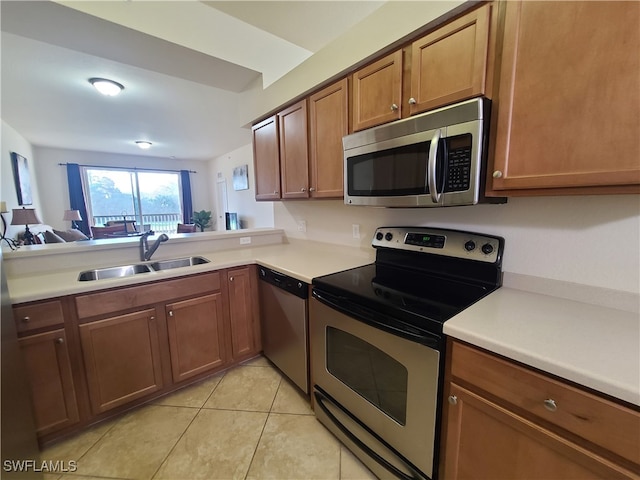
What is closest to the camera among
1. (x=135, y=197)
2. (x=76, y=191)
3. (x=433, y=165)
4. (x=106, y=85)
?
(x=433, y=165)

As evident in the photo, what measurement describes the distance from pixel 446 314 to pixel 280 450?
1.19 meters

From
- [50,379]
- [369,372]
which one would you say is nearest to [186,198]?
[50,379]

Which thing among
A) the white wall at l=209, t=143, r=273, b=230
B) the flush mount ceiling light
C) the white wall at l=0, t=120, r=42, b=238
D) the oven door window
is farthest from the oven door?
the white wall at l=0, t=120, r=42, b=238

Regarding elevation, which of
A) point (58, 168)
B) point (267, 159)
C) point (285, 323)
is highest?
point (58, 168)

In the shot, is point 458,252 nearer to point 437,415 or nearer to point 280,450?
point 437,415

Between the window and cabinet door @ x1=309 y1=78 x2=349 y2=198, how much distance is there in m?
7.10

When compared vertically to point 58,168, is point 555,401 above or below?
below

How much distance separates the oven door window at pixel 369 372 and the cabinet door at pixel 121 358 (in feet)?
3.76

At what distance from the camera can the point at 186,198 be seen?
25.6 ft

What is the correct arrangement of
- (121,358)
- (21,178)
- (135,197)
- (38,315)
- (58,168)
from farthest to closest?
(135,197) < (58,168) < (21,178) < (121,358) < (38,315)

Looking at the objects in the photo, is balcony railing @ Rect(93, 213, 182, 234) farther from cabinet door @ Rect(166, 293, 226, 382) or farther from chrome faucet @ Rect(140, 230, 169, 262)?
cabinet door @ Rect(166, 293, 226, 382)

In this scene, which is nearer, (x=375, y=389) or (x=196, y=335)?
(x=375, y=389)

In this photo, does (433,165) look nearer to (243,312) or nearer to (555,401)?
(555,401)

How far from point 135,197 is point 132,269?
6438mm
